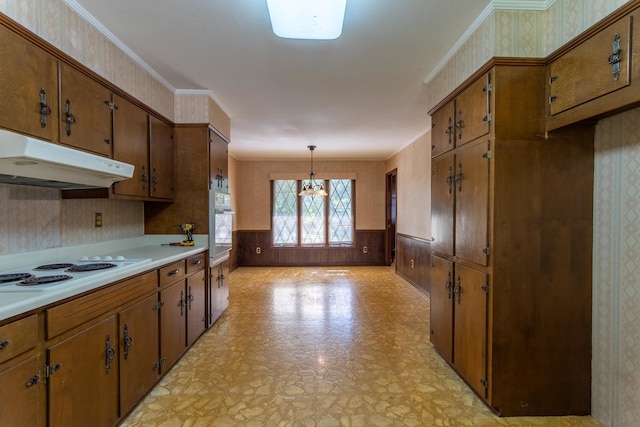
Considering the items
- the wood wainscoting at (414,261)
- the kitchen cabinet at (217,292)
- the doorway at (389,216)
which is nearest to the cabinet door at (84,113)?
the kitchen cabinet at (217,292)

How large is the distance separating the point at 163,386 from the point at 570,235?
2894 mm

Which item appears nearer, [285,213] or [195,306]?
[195,306]

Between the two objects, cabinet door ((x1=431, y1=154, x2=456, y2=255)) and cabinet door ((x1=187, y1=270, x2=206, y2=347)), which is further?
cabinet door ((x1=187, y1=270, x2=206, y2=347))

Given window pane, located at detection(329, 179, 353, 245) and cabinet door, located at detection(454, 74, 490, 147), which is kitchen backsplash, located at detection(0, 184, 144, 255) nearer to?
cabinet door, located at detection(454, 74, 490, 147)

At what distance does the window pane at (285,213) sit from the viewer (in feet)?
23.5

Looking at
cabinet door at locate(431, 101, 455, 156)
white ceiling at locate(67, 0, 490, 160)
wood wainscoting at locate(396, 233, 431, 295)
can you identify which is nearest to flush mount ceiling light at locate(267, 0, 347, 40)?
white ceiling at locate(67, 0, 490, 160)

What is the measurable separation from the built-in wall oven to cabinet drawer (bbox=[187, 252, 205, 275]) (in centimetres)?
15

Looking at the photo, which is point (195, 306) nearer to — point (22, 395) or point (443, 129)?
point (22, 395)

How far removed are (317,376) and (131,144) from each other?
2.37 meters

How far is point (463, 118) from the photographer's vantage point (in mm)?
2189

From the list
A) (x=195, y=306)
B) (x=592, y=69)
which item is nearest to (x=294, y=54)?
(x=592, y=69)

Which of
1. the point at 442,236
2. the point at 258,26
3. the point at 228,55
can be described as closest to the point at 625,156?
the point at 442,236

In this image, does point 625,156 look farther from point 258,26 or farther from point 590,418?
point 258,26

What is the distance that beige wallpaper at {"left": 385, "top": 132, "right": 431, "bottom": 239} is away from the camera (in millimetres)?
4715
